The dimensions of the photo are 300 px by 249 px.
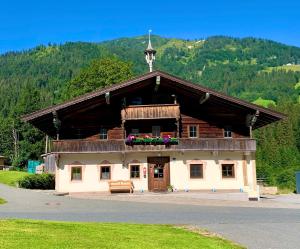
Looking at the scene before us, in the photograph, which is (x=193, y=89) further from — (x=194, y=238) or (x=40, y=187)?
(x=194, y=238)

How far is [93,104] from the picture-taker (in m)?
33.6

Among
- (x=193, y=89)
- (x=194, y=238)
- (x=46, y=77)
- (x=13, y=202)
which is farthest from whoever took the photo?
(x=46, y=77)

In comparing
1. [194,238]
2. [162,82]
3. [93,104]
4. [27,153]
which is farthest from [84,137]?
[27,153]

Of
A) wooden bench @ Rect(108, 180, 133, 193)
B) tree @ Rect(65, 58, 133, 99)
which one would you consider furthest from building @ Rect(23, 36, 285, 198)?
tree @ Rect(65, 58, 133, 99)

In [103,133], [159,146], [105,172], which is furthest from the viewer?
[103,133]

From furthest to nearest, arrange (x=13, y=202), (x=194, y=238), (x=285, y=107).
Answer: (x=285, y=107) < (x=13, y=202) < (x=194, y=238)

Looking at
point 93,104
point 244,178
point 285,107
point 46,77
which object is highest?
point 46,77

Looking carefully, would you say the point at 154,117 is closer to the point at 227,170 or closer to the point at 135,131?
the point at 135,131

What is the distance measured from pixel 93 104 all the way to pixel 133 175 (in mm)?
6020

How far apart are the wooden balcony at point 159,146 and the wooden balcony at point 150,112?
1889 millimetres

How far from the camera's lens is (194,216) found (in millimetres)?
18172

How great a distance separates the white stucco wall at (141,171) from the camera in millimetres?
33062

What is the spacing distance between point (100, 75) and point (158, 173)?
24690 millimetres

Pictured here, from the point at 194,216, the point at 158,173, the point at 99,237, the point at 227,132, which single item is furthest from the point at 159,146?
the point at 99,237
